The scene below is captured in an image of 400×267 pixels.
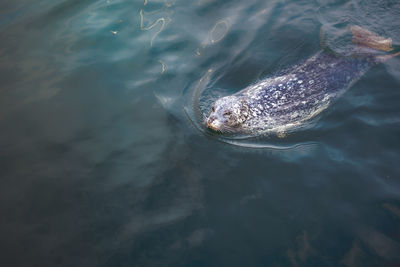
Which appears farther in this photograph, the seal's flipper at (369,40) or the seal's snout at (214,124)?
the seal's flipper at (369,40)

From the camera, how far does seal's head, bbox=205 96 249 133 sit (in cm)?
571

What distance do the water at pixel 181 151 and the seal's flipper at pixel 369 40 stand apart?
14.2 inches

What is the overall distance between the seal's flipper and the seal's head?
3845mm

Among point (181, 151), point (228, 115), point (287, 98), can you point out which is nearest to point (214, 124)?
point (228, 115)

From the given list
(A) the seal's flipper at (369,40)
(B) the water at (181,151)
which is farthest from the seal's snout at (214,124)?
(A) the seal's flipper at (369,40)

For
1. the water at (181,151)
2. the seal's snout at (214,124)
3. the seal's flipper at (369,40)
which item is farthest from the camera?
the seal's flipper at (369,40)

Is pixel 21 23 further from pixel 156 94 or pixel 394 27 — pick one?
pixel 394 27

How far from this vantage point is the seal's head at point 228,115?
5711mm

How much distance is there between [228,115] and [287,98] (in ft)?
4.49

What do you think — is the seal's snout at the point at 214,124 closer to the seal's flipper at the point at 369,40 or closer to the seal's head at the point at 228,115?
the seal's head at the point at 228,115

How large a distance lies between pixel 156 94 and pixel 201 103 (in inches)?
40.3

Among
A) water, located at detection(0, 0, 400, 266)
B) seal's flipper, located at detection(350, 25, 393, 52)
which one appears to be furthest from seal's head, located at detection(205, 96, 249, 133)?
seal's flipper, located at detection(350, 25, 393, 52)

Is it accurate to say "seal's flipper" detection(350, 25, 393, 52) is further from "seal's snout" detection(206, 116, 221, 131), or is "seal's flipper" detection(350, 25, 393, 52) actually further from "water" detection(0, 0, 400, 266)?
"seal's snout" detection(206, 116, 221, 131)

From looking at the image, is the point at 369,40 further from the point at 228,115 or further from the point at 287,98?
the point at 228,115
